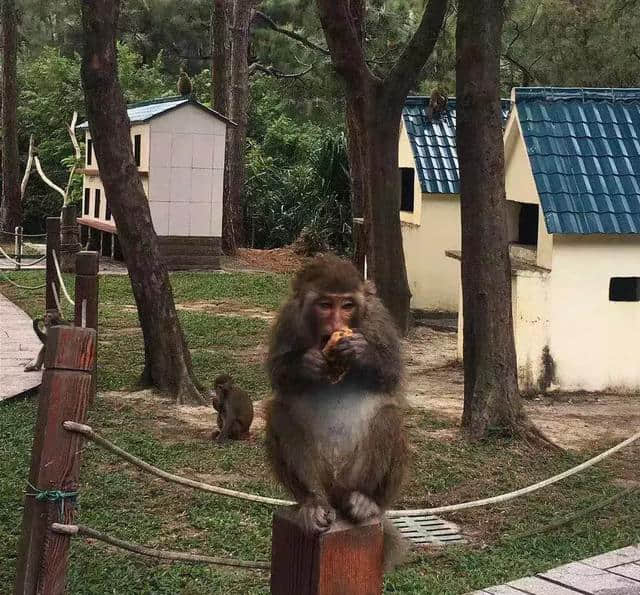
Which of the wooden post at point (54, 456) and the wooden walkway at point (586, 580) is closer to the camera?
the wooden post at point (54, 456)

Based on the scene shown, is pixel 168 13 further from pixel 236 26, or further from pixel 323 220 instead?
pixel 323 220

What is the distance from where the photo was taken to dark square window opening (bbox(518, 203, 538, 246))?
1207cm

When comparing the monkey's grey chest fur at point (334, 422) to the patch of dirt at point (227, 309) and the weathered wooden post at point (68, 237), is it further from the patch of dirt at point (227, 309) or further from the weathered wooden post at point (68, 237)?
the weathered wooden post at point (68, 237)

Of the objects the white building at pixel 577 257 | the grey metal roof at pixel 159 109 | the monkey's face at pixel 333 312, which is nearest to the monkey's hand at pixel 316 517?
the monkey's face at pixel 333 312

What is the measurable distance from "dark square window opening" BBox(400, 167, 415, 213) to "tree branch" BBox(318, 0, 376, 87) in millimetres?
4415

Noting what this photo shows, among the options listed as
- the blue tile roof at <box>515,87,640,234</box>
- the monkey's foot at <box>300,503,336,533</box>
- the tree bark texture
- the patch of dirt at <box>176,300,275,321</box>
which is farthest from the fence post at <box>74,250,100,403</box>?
the tree bark texture

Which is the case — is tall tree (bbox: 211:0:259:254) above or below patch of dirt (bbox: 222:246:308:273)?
above

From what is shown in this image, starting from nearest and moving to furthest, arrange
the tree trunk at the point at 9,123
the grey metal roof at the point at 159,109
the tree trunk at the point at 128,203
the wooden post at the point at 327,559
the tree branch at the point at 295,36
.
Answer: the wooden post at the point at 327,559 < the tree trunk at the point at 128,203 < the grey metal roof at the point at 159,109 < the tree branch at the point at 295,36 < the tree trunk at the point at 9,123

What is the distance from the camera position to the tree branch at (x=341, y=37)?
11945 mm

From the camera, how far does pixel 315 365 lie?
356 cm

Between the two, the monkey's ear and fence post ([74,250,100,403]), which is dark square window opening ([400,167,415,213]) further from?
the monkey's ear

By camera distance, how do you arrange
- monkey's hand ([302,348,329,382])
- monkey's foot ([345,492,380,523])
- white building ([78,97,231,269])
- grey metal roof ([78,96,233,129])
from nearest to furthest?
monkey's foot ([345,492,380,523])
monkey's hand ([302,348,329,382])
grey metal roof ([78,96,233,129])
white building ([78,97,231,269])

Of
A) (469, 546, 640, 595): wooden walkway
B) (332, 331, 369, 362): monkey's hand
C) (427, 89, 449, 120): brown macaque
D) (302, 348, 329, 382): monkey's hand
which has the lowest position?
(469, 546, 640, 595): wooden walkway

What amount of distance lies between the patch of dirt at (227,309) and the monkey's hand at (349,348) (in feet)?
38.2
